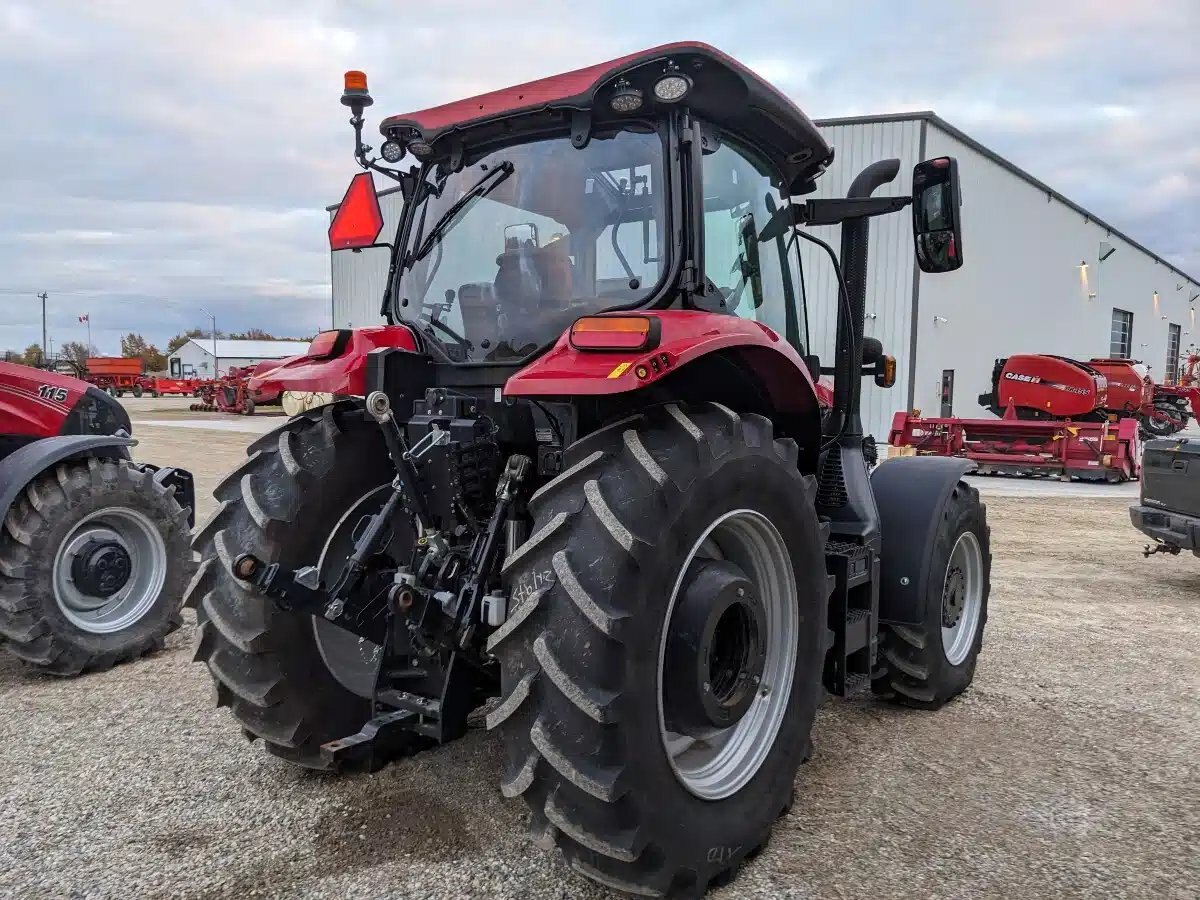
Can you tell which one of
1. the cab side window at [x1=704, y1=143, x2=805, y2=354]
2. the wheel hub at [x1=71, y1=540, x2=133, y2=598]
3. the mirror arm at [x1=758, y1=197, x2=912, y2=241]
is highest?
the mirror arm at [x1=758, y1=197, x2=912, y2=241]

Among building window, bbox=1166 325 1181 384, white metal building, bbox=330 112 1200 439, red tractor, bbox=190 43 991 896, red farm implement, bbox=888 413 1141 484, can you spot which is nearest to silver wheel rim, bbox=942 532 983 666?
red tractor, bbox=190 43 991 896

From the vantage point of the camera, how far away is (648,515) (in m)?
2.25

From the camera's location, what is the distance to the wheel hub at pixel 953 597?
415 centimetres

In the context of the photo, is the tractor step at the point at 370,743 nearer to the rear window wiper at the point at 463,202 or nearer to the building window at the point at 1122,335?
the rear window wiper at the point at 463,202

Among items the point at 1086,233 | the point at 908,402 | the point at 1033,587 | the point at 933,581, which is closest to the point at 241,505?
the point at 933,581

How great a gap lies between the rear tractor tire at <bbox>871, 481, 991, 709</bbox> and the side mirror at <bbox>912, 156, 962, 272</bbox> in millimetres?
1150

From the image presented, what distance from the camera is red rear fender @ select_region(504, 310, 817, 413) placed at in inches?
87.4

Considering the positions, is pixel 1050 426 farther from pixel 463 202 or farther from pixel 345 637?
pixel 345 637

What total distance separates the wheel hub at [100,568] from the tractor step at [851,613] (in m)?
3.89

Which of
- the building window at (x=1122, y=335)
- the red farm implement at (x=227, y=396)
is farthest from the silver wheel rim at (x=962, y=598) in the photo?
the building window at (x=1122, y=335)

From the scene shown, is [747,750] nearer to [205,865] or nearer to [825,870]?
[825,870]

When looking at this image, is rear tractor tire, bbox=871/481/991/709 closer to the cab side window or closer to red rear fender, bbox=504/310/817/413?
the cab side window

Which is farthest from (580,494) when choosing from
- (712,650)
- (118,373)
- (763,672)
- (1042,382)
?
(118,373)

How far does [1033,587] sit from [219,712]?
591cm
